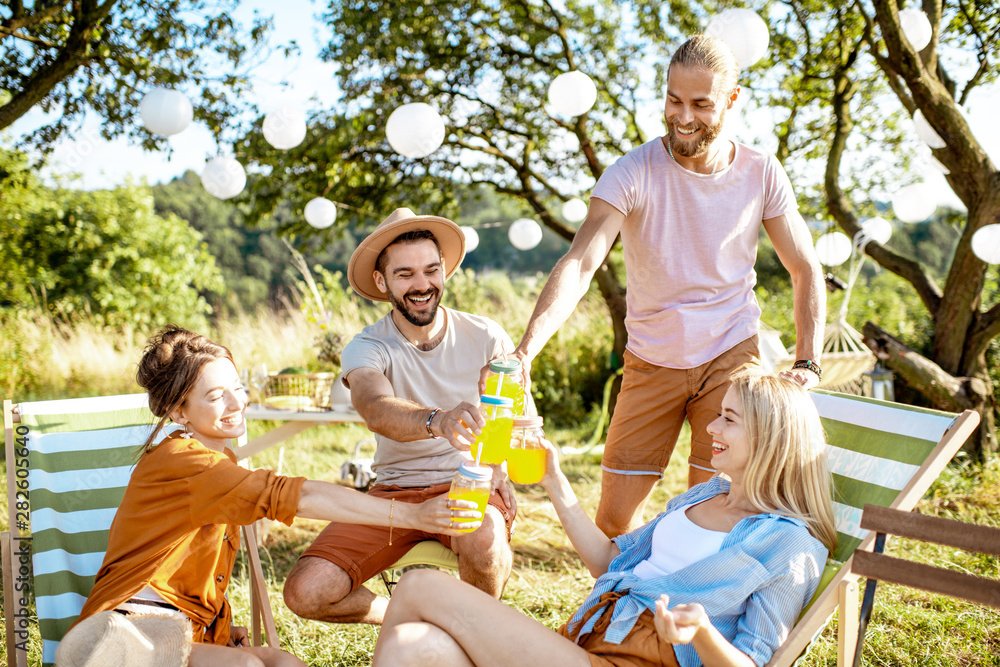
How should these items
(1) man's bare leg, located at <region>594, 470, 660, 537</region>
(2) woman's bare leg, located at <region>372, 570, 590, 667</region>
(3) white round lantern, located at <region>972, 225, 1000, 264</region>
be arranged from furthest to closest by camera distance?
(3) white round lantern, located at <region>972, 225, 1000, 264</region> < (1) man's bare leg, located at <region>594, 470, 660, 537</region> < (2) woman's bare leg, located at <region>372, 570, 590, 667</region>

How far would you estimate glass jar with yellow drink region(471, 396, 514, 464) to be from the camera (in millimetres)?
1875

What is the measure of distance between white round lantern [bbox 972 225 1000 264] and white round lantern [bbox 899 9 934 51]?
1.25m

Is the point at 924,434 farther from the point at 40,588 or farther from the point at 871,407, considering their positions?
the point at 40,588

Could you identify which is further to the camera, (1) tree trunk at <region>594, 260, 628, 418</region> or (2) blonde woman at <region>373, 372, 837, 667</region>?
(1) tree trunk at <region>594, 260, 628, 418</region>

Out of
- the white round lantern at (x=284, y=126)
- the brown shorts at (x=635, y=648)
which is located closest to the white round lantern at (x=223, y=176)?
the white round lantern at (x=284, y=126)

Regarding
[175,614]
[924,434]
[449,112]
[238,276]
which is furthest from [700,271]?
[238,276]

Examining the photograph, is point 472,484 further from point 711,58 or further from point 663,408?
point 711,58

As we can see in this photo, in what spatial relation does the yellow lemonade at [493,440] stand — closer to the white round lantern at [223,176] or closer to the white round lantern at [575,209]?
the white round lantern at [223,176]

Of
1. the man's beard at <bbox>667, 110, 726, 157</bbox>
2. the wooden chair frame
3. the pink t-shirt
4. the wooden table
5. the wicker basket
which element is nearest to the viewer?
the wooden chair frame

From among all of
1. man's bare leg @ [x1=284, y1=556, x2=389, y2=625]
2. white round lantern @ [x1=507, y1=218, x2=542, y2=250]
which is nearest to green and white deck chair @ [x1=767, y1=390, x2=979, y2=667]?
man's bare leg @ [x1=284, y1=556, x2=389, y2=625]

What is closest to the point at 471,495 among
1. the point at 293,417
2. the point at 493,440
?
the point at 493,440

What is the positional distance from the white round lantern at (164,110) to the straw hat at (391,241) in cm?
283

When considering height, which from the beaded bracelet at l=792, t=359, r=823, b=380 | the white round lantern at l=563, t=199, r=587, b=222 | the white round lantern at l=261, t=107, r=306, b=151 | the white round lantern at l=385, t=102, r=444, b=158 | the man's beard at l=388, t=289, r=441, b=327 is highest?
the white round lantern at l=261, t=107, r=306, b=151

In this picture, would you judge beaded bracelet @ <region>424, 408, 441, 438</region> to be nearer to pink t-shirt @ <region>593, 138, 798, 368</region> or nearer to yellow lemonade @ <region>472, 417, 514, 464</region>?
yellow lemonade @ <region>472, 417, 514, 464</region>
